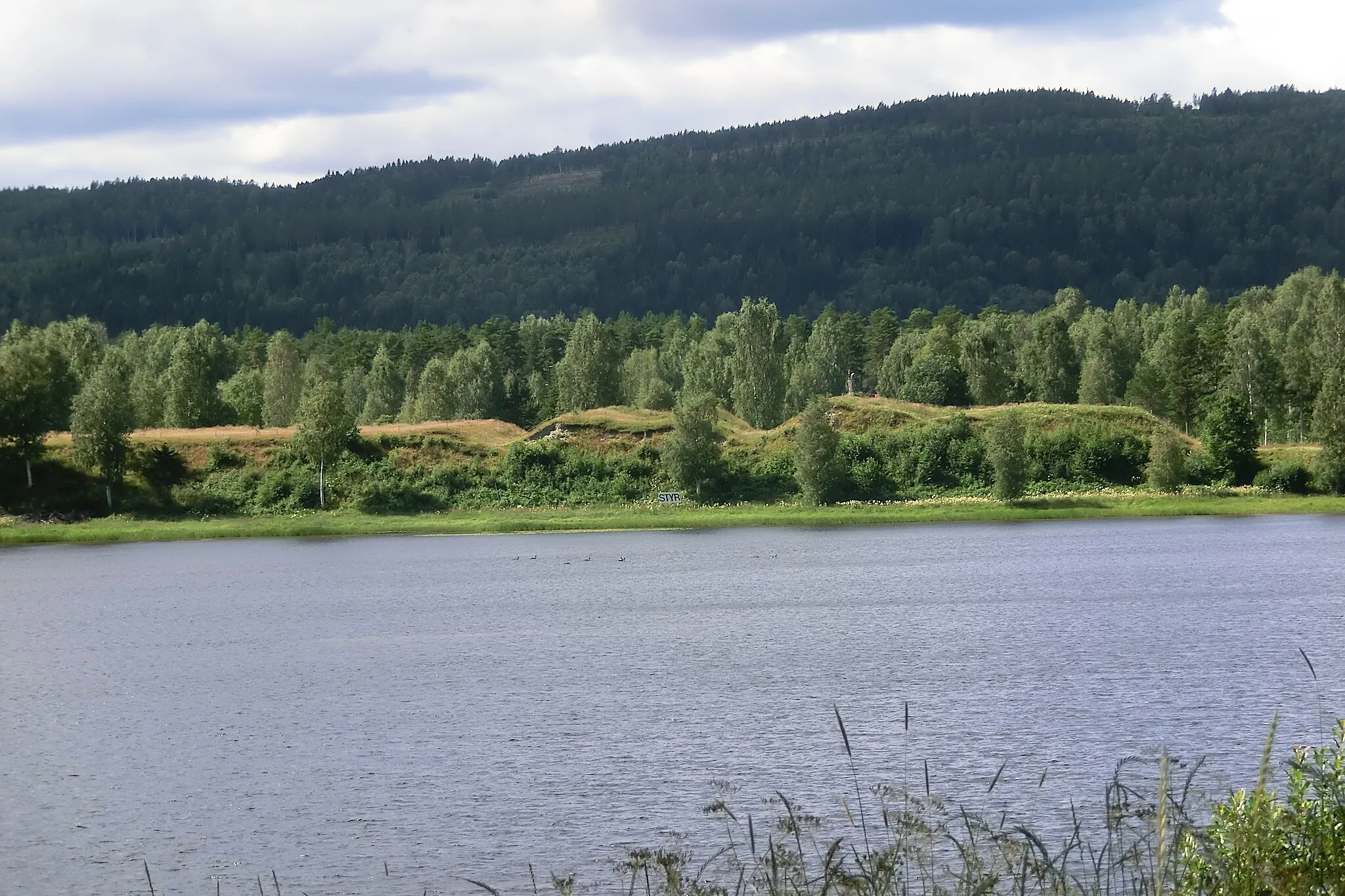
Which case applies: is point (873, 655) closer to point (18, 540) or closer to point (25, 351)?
point (18, 540)

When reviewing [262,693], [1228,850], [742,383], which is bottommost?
[262,693]

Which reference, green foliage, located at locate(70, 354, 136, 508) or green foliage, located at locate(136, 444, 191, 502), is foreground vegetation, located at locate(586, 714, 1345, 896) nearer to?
green foliage, located at locate(70, 354, 136, 508)

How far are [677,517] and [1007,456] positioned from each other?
24.5 m

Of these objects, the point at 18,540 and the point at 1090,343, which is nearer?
the point at 18,540

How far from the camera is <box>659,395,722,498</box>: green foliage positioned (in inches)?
4456

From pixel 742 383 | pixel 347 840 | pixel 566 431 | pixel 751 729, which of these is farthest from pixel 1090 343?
pixel 347 840

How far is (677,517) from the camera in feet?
355

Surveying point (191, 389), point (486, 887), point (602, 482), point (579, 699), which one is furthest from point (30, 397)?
point (486, 887)

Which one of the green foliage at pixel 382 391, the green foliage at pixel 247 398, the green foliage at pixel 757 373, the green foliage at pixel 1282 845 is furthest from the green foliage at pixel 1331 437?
the green foliage at pixel 247 398

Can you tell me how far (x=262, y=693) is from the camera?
45.6m

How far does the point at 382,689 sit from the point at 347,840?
17.3 meters

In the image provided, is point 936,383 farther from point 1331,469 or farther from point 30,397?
point 30,397

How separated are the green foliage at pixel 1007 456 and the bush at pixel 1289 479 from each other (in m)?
18.0

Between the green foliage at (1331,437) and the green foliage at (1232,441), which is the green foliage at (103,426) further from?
the green foliage at (1331,437)
